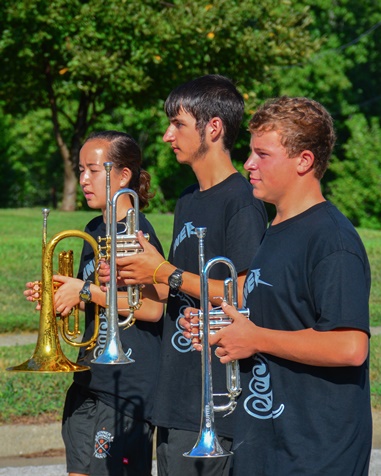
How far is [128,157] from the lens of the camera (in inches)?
177

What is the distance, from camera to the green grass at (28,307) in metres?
6.79

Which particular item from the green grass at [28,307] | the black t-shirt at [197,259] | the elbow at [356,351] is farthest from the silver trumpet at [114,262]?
the green grass at [28,307]

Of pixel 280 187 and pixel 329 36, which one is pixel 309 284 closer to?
pixel 280 187

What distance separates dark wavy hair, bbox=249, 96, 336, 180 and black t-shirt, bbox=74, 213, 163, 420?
137 centimetres

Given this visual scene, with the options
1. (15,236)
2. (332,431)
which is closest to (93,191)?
(332,431)

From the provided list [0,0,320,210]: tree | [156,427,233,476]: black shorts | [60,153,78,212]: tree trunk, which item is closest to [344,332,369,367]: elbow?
[156,427,233,476]: black shorts

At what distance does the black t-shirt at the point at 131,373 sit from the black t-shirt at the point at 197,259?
38cm

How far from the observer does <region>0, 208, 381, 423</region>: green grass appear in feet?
22.3

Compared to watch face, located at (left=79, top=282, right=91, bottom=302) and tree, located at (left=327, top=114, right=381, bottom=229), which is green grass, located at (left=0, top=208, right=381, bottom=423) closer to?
watch face, located at (left=79, top=282, right=91, bottom=302)

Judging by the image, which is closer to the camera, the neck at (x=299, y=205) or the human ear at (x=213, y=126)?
the neck at (x=299, y=205)

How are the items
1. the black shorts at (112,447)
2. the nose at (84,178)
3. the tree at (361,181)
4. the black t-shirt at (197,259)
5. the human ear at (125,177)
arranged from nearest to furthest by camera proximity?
1. the black t-shirt at (197,259)
2. the black shorts at (112,447)
3. the nose at (84,178)
4. the human ear at (125,177)
5. the tree at (361,181)

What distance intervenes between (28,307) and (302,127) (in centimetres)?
789

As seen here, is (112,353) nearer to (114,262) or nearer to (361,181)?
(114,262)

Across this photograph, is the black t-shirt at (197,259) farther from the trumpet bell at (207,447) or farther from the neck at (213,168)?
the trumpet bell at (207,447)
